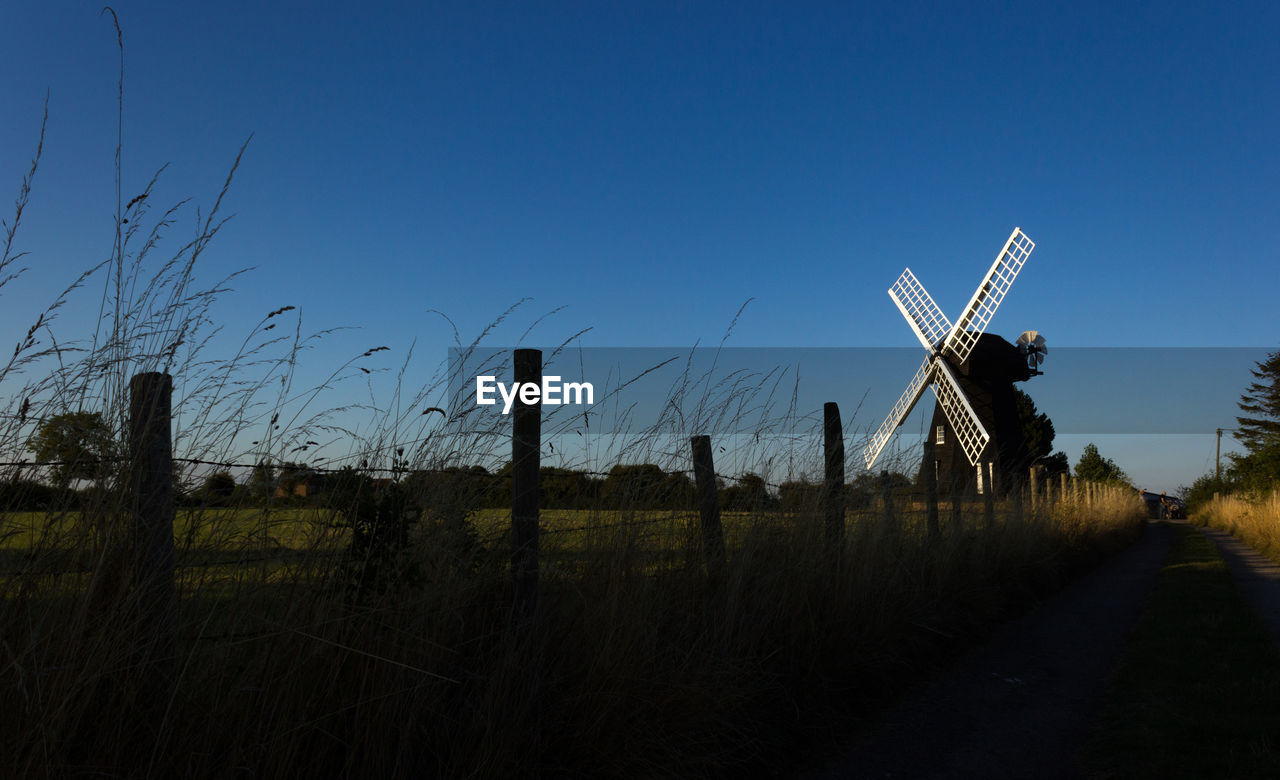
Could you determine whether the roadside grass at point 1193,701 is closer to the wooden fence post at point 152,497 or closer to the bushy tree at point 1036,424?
the wooden fence post at point 152,497

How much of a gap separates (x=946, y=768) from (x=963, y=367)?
25.0 meters

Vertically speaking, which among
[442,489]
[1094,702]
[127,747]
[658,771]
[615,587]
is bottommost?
[1094,702]

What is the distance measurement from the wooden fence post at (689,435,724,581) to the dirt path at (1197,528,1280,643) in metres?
5.58

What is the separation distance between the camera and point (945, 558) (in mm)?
7090

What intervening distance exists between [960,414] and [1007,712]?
23004 millimetres

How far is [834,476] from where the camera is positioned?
617 centimetres

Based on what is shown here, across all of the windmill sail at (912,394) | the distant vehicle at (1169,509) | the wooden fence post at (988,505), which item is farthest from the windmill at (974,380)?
the distant vehicle at (1169,509)

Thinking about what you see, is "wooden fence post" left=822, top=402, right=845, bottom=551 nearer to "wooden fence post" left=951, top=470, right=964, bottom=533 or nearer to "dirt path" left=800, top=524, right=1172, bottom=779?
"dirt path" left=800, top=524, right=1172, bottom=779

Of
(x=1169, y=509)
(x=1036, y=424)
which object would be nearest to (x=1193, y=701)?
(x=1036, y=424)

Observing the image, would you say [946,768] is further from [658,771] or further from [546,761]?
[546,761]

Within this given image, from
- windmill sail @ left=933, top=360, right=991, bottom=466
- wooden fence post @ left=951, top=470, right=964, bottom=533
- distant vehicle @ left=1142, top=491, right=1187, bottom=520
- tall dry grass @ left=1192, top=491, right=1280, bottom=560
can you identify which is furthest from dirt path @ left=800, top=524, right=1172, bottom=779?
distant vehicle @ left=1142, top=491, right=1187, bottom=520

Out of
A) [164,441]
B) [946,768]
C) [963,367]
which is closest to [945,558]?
[946,768]

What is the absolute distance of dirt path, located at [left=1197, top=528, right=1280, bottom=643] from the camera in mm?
8377

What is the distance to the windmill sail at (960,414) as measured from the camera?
82.7 ft
